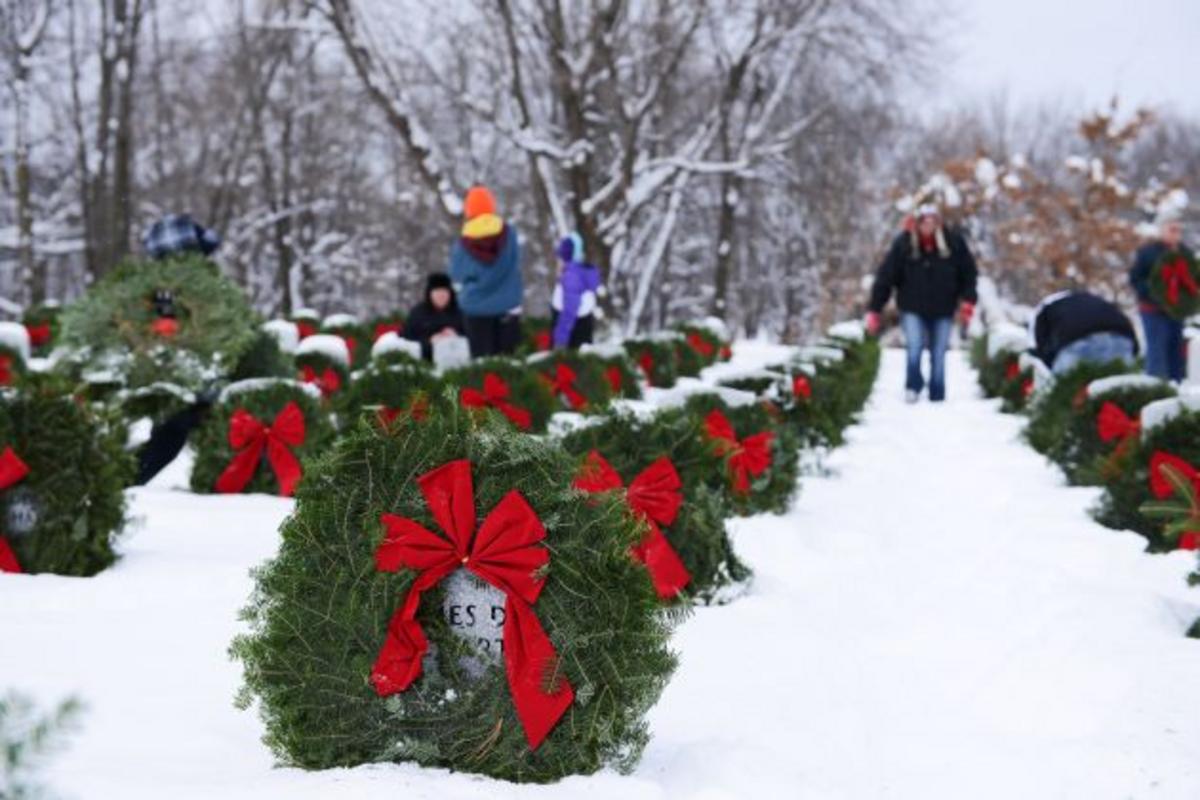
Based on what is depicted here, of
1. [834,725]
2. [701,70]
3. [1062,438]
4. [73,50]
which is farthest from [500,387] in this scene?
[73,50]

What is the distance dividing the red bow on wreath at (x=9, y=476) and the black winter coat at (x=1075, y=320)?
7.77 meters

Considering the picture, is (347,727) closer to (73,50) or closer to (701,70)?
(701,70)

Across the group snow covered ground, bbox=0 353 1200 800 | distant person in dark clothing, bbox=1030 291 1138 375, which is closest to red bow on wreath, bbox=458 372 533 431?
snow covered ground, bbox=0 353 1200 800

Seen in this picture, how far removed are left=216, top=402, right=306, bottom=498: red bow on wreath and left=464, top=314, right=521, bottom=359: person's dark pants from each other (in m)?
4.90

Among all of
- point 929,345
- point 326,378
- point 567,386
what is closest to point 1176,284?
point 929,345

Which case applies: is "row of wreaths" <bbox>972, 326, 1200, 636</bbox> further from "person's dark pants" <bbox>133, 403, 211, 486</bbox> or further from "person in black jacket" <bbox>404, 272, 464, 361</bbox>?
"person in black jacket" <bbox>404, 272, 464, 361</bbox>

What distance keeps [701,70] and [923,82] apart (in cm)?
817

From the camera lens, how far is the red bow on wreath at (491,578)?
2.89 m

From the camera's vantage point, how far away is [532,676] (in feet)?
9.52

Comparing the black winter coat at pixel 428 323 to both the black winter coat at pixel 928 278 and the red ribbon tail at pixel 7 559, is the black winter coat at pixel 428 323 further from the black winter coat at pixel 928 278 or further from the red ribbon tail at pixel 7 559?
the red ribbon tail at pixel 7 559

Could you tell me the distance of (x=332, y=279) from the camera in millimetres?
50312

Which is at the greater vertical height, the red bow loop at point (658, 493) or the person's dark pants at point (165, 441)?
the red bow loop at point (658, 493)

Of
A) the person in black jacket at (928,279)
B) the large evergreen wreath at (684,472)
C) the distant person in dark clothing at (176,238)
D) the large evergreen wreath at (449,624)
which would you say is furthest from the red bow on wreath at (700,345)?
the large evergreen wreath at (449,624)

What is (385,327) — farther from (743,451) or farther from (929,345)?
(743,451)
